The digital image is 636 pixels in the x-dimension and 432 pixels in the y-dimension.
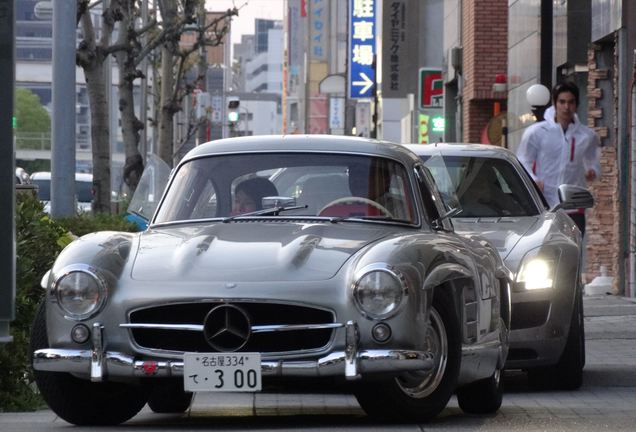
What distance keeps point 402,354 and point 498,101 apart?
3030 cm

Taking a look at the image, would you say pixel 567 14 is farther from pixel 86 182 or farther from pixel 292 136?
pixel 86 182

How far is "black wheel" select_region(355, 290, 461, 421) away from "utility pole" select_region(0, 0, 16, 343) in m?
1.80

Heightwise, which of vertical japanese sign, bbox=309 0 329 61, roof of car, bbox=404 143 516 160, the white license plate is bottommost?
the white license plate

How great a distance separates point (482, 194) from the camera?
11297 mm

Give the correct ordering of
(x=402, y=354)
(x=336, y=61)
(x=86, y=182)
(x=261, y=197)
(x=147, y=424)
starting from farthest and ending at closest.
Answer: (x=336, y=61)
(x=86, y=182)
(x=261, y=197)
(x=147, y=424)
(x=402, y=354)

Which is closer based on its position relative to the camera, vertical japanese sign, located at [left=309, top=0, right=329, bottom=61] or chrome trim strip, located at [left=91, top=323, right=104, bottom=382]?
chrome trim strip, located at [left=91, top=323, right=104, bottom=382]

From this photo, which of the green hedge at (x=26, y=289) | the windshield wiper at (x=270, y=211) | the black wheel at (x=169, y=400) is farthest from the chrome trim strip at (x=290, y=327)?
the green hedge at (x=26, y=289)

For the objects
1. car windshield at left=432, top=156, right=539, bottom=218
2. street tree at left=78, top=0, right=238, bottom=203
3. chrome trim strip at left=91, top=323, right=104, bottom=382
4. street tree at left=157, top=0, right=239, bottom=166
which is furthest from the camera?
street tree at left=157, top=0, right=239, bottom=166

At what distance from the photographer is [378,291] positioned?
7.25m

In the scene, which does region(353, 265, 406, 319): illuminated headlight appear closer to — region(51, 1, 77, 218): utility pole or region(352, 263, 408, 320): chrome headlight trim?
region(352, 263, 408, 320): chrome headlight trim

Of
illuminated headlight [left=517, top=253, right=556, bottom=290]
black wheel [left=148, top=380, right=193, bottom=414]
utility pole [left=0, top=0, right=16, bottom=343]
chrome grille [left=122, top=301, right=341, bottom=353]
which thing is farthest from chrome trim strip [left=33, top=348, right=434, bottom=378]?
illuminated headlight [left=517, top=253, right=556, bottom=290]

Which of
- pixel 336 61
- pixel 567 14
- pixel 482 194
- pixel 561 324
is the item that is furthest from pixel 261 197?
pixel 336 61

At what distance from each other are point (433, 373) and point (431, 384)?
50 mm

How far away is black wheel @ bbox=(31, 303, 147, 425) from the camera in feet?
25.0
